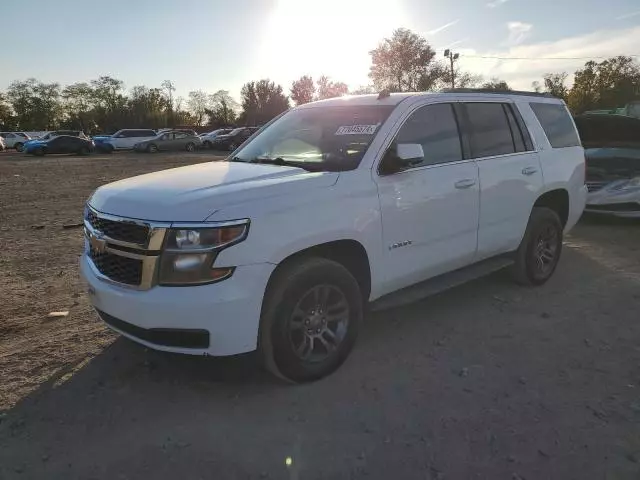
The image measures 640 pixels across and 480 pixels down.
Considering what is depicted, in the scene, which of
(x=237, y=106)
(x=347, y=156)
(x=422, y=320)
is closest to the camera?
(x=347, y=156)

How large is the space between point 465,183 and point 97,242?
2.80 meters

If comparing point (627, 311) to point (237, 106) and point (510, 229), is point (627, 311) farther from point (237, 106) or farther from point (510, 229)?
point (237, 106)

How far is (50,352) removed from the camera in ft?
13.2

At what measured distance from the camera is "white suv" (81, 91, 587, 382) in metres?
3.04

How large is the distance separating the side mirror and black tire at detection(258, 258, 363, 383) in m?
0.81

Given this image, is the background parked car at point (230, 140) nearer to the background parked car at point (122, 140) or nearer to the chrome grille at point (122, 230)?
the background parked car at point (122, 140)

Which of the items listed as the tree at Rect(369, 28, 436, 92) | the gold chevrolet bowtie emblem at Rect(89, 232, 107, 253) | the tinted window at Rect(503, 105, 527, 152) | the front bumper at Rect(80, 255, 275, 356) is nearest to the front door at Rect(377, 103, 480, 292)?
the tinted window at Rect(503, 105, 527, 152)

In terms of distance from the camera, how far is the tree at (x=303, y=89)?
84375mm

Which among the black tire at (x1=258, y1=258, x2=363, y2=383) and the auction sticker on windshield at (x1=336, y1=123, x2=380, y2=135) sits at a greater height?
the auction sticker on windshield at (x1=336, y1=123, x2=380, y2=135)

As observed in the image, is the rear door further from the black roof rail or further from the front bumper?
the front bumper

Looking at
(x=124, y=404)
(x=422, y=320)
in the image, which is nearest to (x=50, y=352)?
(x=124, y=404)

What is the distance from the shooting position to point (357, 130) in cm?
408

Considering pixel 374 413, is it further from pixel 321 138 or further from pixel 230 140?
pixel 230 140

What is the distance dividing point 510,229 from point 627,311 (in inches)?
48.3
